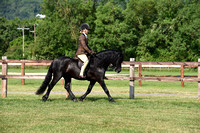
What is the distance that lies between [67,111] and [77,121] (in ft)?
5.47

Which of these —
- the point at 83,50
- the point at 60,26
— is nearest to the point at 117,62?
the point at 83,50

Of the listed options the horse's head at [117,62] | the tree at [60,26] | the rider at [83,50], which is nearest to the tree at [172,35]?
the tree at [60,26]

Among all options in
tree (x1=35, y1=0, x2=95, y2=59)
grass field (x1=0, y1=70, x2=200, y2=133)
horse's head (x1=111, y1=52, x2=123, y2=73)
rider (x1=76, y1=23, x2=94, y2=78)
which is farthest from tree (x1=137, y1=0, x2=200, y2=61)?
grass field (x1=0, y1=70, x2=200, y2=133)

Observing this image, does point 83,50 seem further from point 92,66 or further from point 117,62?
point 117,62

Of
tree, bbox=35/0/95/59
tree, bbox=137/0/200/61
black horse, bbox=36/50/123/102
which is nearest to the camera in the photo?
black horse, bbox=36/50/123/102

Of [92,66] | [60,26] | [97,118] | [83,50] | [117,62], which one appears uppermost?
[60,26]

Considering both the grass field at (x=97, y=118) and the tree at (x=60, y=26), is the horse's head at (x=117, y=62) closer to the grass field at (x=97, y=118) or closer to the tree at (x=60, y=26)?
the grass field at (x=97, y=118)

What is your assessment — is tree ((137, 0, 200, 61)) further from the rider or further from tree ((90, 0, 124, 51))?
the rider

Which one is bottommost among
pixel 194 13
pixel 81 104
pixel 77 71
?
pixel 81 104

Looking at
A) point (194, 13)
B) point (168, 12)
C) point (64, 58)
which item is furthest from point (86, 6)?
point (64, 58)

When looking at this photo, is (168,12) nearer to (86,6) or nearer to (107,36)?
(107,36)

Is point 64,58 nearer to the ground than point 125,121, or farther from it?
farther from it

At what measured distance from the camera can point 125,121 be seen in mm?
8586

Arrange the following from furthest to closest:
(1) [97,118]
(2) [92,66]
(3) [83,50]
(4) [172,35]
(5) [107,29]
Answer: (5) [107,29] < (4) [172,35] < (2) [92,66] < (3) [83,50] < (1) [97,118]
